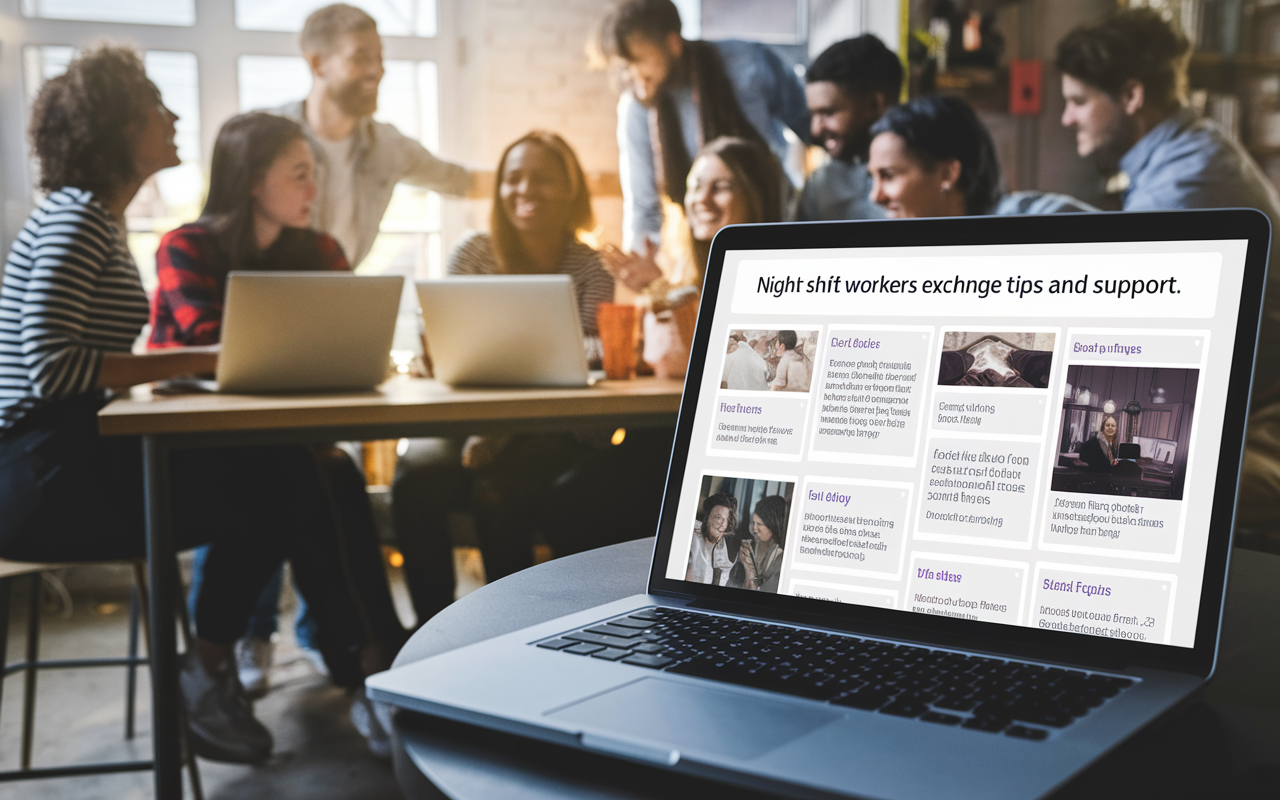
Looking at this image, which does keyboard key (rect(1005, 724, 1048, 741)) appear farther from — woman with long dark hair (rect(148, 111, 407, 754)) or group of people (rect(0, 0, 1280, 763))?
woman with long dark hair (rect(148, 111, 407, 754))

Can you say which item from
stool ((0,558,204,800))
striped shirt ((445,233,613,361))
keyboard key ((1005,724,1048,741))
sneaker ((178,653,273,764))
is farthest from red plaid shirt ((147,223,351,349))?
keyboard key ((1005,724,1048,741))

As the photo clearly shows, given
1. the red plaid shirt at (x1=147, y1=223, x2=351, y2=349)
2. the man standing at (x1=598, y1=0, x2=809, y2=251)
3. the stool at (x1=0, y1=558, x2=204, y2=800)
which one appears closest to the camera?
the stool at (x1=0, y1=558, x2=204, y2=800)

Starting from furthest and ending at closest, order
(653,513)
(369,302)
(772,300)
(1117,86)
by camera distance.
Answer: (1117,86)
(653,513)
(369,302)
(772,300)

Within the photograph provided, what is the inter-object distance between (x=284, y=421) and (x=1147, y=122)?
3.63m

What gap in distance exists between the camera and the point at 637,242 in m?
4.09

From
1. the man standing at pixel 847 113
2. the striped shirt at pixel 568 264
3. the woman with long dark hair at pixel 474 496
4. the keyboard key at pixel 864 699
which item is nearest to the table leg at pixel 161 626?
the woman with long dark hair at pixel 474 496

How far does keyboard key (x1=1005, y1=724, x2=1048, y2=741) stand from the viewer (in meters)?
0.39

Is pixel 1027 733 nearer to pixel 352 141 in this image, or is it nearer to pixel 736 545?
pixel 736 545

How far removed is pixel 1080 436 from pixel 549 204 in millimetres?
3507

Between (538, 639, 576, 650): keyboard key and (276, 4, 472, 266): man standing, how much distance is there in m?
3.52

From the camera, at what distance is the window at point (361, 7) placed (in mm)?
3723

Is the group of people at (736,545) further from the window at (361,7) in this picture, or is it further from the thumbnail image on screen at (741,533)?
the window at (361,7)

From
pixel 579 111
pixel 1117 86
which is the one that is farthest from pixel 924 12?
pixel 579 111

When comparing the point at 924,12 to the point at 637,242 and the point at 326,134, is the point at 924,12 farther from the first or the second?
the point at 326,134
